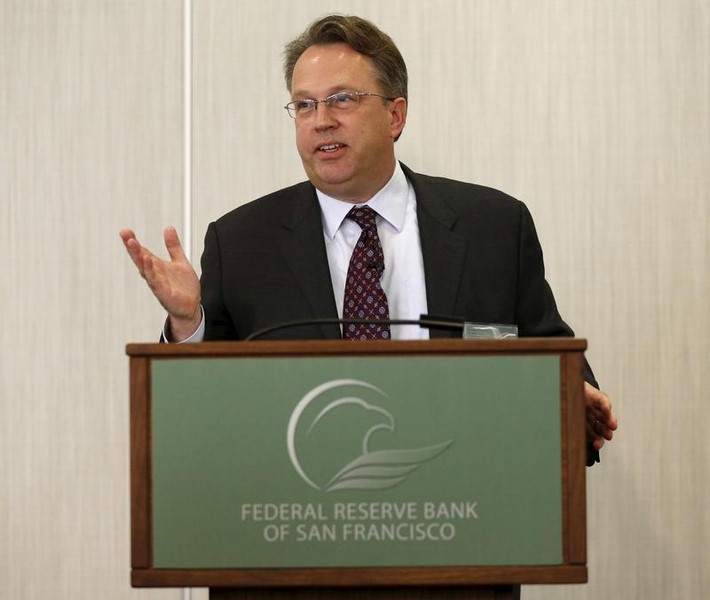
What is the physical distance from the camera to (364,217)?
2318mm

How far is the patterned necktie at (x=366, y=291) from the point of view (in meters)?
2.15

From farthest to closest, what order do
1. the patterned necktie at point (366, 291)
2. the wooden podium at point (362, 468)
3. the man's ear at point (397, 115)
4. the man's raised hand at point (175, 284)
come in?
1. the man's ear at point (397, 115)
2. the patterned necktie at point (366, 291)
3. the man's raised hand at point (175, 284)
4. the wooden podium at point (362, 468)

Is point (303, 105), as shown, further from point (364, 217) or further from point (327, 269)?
point (327, 269)

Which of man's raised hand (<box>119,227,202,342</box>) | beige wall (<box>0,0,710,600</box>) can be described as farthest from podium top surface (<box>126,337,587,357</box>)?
beige wall (<box>0,0,710,600</box>)

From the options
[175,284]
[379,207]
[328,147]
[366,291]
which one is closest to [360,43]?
[328,147]

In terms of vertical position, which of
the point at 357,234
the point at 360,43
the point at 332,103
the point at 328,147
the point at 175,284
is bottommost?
the point at 175,284

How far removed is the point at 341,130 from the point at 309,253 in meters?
0.31

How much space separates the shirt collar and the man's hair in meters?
0.25

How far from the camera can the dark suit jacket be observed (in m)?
2.21

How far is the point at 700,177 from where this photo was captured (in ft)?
9.90

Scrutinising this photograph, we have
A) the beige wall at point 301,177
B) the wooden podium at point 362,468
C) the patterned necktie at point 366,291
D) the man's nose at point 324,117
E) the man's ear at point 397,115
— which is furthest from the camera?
the beige wall at point 301,177

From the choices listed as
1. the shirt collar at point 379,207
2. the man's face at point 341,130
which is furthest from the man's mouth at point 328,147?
the shirt collar at point 379,207

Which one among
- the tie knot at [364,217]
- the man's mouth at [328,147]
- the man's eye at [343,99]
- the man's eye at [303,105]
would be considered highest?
the man's eye at [343,99]

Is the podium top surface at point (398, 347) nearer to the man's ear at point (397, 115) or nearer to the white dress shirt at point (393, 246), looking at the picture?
the white dress shirt at point (393, 246)
